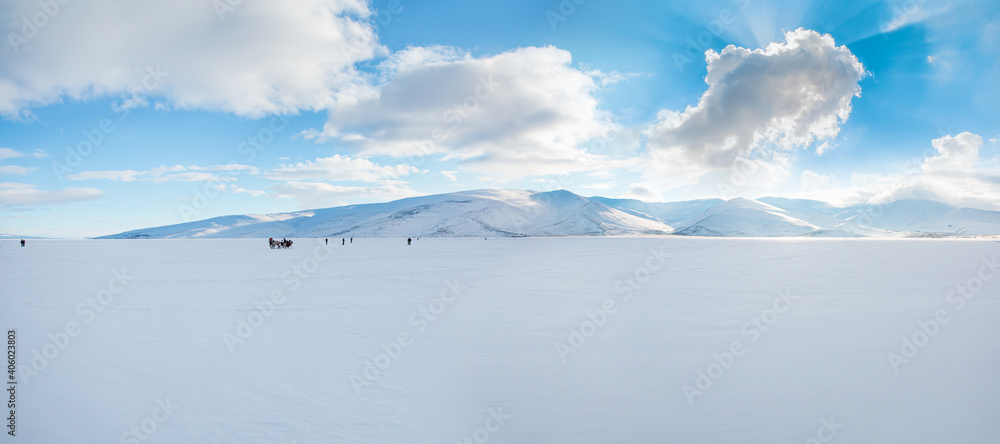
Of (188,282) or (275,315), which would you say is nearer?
(275,315)

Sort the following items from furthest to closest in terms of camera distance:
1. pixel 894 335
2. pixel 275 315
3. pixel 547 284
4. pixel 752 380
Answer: pixel 547 284 < pixel 275 315 < pixel 894 335 < pixel 752 380

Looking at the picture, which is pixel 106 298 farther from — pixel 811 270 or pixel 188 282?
pixel 811 270

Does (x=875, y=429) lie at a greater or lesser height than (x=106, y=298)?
lesser

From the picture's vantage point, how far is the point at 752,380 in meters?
7.55

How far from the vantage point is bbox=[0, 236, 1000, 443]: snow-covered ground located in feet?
19.4

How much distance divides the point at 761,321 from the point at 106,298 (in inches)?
847

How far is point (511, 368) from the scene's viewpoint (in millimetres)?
8156

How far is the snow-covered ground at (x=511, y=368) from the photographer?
5906mm

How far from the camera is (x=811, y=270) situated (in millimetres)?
25094

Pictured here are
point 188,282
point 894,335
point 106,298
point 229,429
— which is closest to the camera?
point 229,429

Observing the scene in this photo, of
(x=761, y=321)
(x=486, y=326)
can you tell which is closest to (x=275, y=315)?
(x=486, y=326)

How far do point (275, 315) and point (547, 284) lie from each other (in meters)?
11.2

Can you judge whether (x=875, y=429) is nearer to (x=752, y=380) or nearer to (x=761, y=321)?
(x=752, y=380)

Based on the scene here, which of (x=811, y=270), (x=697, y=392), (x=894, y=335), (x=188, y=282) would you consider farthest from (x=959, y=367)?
(x=188, y=282)
